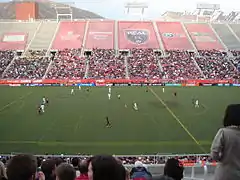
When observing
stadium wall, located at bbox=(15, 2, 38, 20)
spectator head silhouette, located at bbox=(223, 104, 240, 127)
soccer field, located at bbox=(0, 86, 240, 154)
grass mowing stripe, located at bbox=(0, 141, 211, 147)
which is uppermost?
stadium wall, located at bbox=(15, 2, 38, 20)

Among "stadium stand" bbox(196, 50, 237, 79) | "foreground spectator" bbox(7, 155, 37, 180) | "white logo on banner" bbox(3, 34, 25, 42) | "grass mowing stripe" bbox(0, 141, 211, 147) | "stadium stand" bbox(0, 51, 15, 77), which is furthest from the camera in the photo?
"white logo on banner" bbox(3, 34, 25, 42)

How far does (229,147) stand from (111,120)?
26.9m

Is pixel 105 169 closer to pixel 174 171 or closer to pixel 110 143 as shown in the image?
pixel 174 171

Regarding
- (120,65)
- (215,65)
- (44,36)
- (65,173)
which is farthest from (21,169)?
(44,36)

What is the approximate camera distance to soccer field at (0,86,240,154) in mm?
24750

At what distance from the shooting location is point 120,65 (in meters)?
60.7

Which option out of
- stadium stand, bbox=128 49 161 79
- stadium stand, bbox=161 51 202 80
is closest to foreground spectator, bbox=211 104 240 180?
stadium stand, bbox=128 49 161 79

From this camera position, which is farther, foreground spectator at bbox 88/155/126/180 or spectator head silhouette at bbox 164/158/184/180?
spectator head silhouette at bbox 164/158/184/180

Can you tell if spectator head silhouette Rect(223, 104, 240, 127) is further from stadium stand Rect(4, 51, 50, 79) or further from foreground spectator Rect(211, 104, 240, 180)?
stadium stand Rect(4, 51, 50, 79)

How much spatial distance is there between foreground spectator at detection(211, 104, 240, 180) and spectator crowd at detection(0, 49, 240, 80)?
50944 millimetres

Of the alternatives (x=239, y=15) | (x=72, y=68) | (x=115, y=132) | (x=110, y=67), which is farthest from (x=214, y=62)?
(x=239, y=15)

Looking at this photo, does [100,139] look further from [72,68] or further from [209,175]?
[72,68]

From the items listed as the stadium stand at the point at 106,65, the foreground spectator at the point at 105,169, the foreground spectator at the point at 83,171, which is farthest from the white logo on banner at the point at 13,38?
the foreground spectator at the point at 105,169

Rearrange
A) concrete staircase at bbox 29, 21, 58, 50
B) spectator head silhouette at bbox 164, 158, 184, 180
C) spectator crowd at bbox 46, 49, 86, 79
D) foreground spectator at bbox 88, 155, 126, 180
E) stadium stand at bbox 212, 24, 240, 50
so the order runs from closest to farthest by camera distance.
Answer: foreground spectator at bbox 88, 155, 126, 180
spectator head silhouette at bbox 164, 158, 184, 180
spectator crowd at bbox 46, 49, 86, 79
concrete staircase at bbox 29, 21, 58, 50
stadium stand at bbox 212, 24, 240, 50
